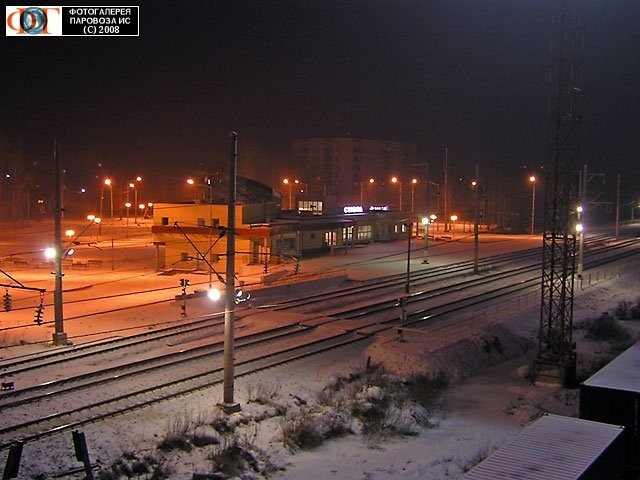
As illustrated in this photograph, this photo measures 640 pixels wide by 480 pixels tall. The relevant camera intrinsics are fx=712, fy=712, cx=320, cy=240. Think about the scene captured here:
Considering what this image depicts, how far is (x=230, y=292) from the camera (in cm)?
1561

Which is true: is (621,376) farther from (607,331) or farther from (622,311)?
(622,311)

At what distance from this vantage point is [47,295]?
1313 inches

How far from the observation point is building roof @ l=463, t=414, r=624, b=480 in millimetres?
10391

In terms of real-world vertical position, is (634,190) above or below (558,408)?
above

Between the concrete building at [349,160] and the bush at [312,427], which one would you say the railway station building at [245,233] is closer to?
the bush at [312,427]

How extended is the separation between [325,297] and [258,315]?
5640 mm

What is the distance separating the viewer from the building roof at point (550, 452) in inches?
409

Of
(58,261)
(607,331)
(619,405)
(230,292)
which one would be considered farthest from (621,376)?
(58,261)

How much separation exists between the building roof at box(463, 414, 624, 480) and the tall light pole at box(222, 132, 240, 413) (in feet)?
22.1

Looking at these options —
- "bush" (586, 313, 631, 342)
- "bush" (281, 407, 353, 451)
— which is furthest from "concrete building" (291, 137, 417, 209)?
"bush" (281, 407, 353, 451)

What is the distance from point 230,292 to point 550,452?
7.44 metres

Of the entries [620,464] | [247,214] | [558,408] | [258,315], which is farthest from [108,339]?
[247,214]

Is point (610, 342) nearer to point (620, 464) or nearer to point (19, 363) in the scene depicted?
point (620, 464)

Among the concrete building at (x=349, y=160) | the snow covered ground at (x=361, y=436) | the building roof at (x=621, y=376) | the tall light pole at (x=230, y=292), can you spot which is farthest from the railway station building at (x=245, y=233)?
the concrete building at (x=349, y=160)
